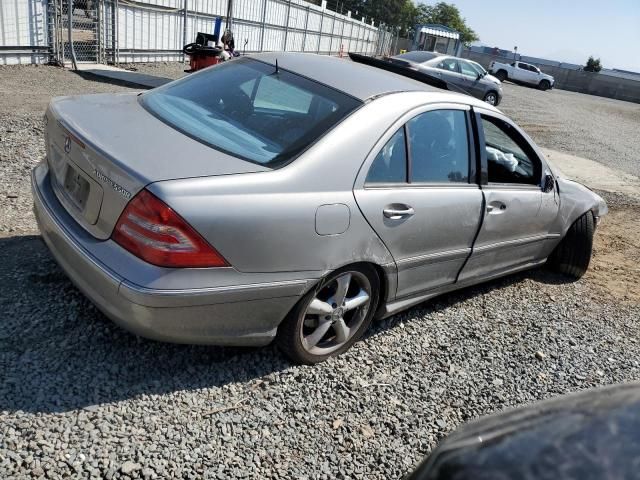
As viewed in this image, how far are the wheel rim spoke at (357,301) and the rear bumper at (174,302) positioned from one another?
42 cm

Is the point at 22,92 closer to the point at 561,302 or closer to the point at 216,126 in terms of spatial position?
the point at 216,126

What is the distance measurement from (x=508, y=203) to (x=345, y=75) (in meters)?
1.45

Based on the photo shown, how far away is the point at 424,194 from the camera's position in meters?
3.24

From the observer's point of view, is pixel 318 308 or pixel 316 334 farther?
pixel 316 334

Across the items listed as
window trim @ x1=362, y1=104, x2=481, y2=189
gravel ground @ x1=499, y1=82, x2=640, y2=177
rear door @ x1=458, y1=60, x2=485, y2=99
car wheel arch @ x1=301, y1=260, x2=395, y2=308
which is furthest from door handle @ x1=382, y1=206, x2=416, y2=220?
rear door @ x1=458, y1=60, x2=485, y2=99

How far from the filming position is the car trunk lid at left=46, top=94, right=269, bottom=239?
2496 mm

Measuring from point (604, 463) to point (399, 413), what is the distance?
1.63m

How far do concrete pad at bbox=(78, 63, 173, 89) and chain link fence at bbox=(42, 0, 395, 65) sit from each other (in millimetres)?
369

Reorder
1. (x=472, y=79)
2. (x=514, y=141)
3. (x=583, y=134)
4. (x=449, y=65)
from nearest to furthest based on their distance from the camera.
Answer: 1. (x=514, y=141)
2. (x=583, y=134)
3. (x=449, y=65)
4. (x=472, y=79)

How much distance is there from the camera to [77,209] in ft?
9.10

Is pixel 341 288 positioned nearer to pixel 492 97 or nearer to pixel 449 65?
pixel 449 65

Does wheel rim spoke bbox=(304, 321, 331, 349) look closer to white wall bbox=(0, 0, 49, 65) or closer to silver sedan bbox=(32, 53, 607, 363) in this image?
silver sedan bbox=(32, 53, 607, 363)

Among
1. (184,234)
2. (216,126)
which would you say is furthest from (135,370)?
(216,126)

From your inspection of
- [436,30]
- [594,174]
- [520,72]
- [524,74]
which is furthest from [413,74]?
[520,72]
